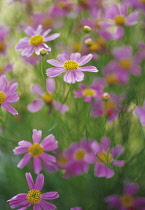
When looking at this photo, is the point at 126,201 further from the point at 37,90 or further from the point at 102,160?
the point at 37,90

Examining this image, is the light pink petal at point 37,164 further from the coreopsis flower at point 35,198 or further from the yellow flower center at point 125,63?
the yellow flower center at point 125,63

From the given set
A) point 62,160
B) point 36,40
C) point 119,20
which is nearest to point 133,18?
point 119,20

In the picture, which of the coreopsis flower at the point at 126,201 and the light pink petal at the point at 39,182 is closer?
the light pink petal at the point at 39,182

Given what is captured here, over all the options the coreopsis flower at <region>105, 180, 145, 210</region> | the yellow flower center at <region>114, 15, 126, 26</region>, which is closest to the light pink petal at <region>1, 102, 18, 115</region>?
the coreopsis flower at <region>105, 180, 145, 210</region>

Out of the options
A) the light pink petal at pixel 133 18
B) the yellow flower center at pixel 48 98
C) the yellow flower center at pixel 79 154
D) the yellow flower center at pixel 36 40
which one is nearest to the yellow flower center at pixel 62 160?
the yellow flower center at pixel 79 154

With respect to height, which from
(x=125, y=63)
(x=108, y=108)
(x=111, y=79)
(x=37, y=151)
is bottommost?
(x=37, y=151)

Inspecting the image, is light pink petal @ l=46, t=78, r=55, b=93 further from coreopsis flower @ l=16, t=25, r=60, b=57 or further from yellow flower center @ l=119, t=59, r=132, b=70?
yellow flower center @ l=119, t=59, r=132, b=70

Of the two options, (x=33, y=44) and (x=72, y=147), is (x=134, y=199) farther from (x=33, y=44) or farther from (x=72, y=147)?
(x=33, y=44)
